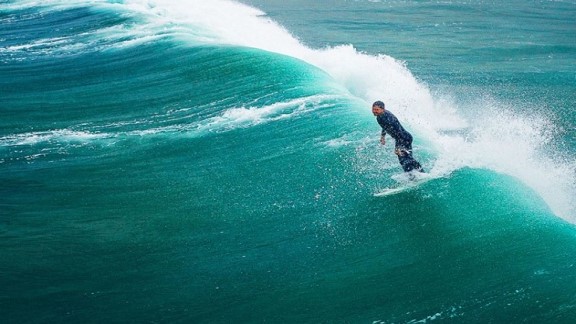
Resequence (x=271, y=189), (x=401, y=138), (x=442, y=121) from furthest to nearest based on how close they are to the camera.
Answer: (x=442, y=121)
(x=271, y=189)
(x=401, y=138)

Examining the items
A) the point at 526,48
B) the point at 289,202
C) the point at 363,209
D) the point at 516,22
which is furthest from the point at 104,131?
the point at 516,22

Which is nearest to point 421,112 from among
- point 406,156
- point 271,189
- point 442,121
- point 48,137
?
point 442,121

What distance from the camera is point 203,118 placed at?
1509 centimetres

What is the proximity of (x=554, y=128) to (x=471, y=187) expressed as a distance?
21.8 ft

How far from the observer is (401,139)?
10.9 m

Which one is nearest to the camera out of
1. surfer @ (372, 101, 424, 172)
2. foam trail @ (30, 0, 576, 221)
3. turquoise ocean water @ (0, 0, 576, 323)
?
turquoise ocean water @ (0, 0, 576, 323)

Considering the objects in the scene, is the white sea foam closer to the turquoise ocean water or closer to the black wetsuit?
the turquoise ocean water

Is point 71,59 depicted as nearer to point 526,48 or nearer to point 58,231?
point 58,231

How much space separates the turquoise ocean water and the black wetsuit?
402 mm

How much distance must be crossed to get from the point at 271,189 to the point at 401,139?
8.79 ft

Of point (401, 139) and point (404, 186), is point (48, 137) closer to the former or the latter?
point (401, 139)

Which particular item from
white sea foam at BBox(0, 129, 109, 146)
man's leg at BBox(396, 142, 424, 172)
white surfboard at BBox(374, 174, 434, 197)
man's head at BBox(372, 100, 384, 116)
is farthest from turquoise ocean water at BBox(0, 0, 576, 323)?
man's head at BBox(372, 100, 384, 116)

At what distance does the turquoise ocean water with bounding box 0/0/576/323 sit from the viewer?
25.9ft

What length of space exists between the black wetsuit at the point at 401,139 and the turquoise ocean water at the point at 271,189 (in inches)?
15.8
